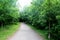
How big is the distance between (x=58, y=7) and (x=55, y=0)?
103cm

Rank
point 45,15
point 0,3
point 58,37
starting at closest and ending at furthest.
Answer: point 58,37
point 45,15
point 0,3

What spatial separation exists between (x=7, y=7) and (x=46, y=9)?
33.7ft

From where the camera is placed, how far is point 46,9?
50.1 ft

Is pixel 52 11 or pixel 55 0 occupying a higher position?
pixel 55 0

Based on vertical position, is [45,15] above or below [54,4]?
below

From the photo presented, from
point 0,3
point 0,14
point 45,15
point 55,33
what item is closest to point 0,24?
point 0,14

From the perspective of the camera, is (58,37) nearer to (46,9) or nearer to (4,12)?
(46,9)

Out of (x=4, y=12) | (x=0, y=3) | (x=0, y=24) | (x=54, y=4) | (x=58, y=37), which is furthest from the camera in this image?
(x=0, y=24)

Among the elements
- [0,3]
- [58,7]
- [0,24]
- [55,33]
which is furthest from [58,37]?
[0,24]

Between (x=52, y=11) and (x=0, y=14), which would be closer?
(x=52, y=11)

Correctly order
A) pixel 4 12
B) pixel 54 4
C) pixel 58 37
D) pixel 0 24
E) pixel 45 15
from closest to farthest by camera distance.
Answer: pixel 58 37
pixel 54 4
pixel 45 15
pixel 4 12
pixel 0 24

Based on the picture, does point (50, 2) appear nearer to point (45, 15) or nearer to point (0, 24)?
point (45, 15)

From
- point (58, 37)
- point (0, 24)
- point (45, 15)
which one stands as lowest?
point (0, 24)

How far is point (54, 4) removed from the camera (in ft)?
48.2
